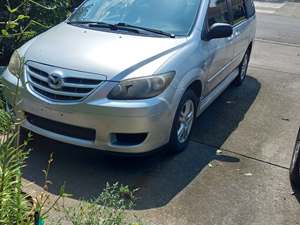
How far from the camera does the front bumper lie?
3.55m

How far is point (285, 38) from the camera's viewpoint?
12008mm

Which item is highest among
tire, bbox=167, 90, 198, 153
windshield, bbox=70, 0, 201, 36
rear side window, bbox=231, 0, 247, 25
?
windshield, bbox=70, 0, 201, 36

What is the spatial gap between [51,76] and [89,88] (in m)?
0.38

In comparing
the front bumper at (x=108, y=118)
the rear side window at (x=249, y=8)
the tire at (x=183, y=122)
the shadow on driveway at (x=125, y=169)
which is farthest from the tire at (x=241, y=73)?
the front bumper at (x=108, y=118)

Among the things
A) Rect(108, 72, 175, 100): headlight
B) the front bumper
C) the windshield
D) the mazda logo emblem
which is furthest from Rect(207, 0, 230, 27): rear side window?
the mazda logo emblem

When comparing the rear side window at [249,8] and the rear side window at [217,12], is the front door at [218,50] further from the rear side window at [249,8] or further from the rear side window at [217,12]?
the rear side window at [249,8]

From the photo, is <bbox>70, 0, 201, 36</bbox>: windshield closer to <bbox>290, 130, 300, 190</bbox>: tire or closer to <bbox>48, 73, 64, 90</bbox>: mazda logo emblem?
<bbox>48, 73, 64, 90</bbox>: mazda logo emblem

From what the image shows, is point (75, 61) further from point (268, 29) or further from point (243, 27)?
point (268, 29)

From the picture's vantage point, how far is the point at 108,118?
3.56 metres

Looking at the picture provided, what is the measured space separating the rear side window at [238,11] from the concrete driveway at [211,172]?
1260mm

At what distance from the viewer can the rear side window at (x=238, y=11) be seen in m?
5.78

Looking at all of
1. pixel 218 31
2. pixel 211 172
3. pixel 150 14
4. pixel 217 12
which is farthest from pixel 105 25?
pixel 211 172

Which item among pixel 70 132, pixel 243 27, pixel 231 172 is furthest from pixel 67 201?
pixel 243 27

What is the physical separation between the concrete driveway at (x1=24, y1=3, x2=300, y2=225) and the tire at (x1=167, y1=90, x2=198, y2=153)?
13 cm
